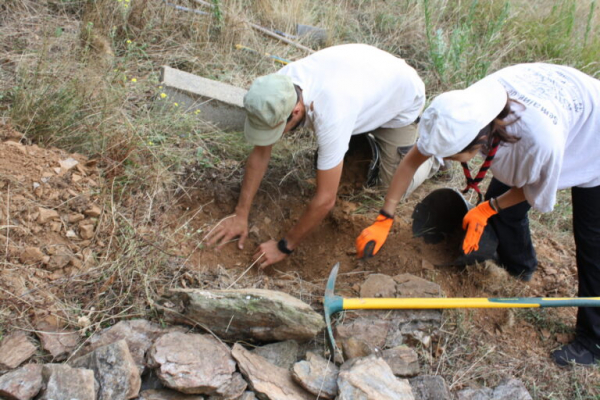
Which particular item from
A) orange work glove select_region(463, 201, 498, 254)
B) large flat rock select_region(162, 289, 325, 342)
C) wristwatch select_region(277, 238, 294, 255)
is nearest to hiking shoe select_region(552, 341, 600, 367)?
orange work glove select_region(463, 201, 498, 254)

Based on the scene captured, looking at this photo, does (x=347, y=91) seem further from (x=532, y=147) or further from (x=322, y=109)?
(x=532, y=147)

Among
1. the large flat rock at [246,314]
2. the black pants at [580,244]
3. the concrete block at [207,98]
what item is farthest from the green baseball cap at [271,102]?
the black pants at [580,244]

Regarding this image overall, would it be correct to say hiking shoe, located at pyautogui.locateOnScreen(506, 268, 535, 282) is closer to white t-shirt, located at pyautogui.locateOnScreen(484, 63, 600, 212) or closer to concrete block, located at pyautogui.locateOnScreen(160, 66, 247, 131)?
white t-shirt, located at pyautogui.locateOnScreen(484, 63, 600, 212)

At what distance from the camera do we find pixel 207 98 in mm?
3545

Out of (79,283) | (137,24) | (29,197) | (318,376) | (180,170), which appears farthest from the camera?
(137,24)

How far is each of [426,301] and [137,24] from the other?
3261 mm

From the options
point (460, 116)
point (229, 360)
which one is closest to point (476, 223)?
point (460, 116)

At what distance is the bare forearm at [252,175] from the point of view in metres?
2.91

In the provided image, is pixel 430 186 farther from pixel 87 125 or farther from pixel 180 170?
pixel 87 125

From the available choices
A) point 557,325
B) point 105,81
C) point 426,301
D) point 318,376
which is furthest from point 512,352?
point 105,81

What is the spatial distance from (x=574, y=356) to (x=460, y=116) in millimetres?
1456

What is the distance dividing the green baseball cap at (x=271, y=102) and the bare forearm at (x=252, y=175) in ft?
1.10

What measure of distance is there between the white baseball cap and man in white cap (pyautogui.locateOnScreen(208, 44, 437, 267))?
2.25 feet

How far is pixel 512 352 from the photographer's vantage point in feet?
7.98
